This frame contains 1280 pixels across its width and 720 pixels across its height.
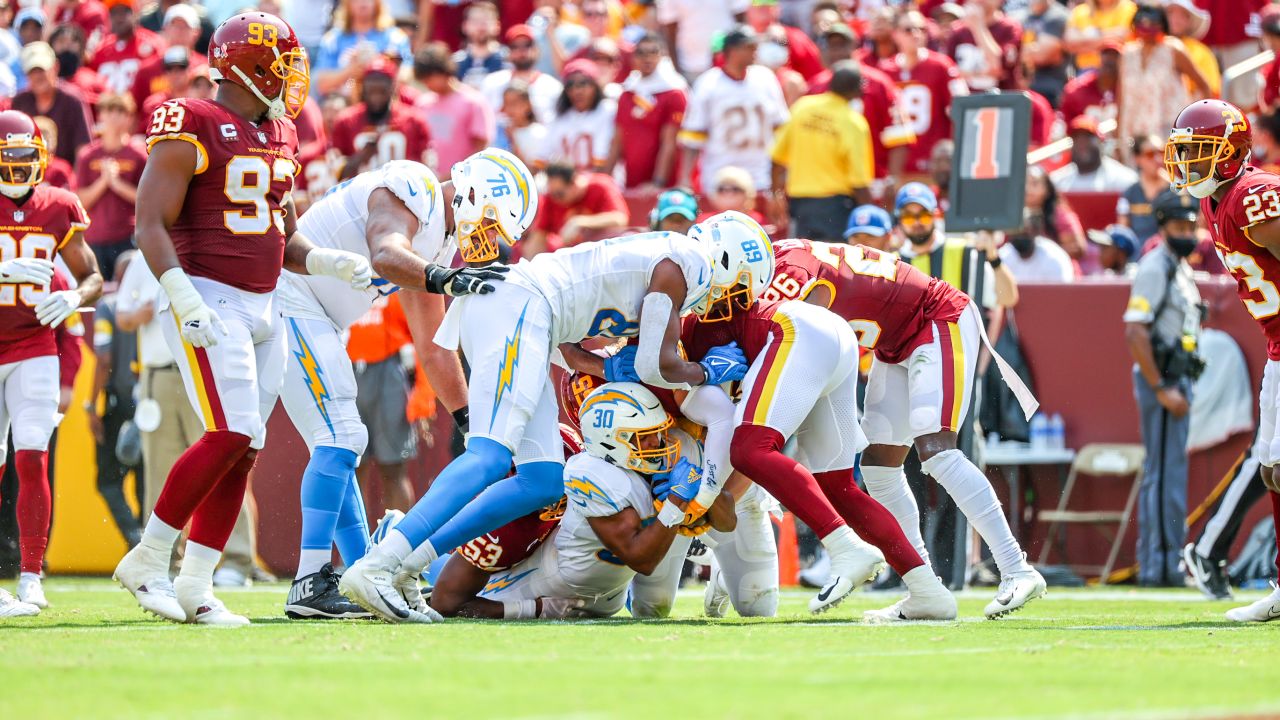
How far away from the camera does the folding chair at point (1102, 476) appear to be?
36.1ft

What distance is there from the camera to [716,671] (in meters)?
4.77

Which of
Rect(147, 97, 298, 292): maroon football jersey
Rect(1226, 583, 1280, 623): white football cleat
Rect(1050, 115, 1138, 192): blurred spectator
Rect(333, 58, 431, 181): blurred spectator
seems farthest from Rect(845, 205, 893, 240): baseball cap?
Rect(147, 97, 298, 292): maroon football jersey

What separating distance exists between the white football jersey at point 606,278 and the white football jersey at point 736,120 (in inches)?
253

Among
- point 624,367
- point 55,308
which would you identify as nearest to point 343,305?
point 624,367

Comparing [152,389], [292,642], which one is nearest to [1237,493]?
[292,642]

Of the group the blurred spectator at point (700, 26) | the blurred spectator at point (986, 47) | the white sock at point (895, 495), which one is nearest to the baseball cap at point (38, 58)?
the blurred spectator at point (700, 26)

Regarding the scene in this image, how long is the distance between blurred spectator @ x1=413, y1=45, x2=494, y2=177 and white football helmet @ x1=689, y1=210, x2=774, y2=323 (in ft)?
21.4

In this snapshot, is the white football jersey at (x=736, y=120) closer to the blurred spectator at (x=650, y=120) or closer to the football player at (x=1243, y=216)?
the blurred spectator at (x=650, y=120)

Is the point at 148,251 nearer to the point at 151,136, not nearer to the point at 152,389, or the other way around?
the point at 151,136

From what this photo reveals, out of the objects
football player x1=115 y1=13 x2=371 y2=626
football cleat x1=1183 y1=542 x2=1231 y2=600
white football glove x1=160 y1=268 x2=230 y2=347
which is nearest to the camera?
white football glove x1=160 y1=268 x2=230 y2=347

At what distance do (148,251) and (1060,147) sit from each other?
9.19 meters

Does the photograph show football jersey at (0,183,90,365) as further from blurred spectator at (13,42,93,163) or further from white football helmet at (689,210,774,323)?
blurred spectator at (13,42,93,163)

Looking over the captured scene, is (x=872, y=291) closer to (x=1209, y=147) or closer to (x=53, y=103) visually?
(x=1209, y=147)

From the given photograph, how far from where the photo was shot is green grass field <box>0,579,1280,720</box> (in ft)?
13.5
